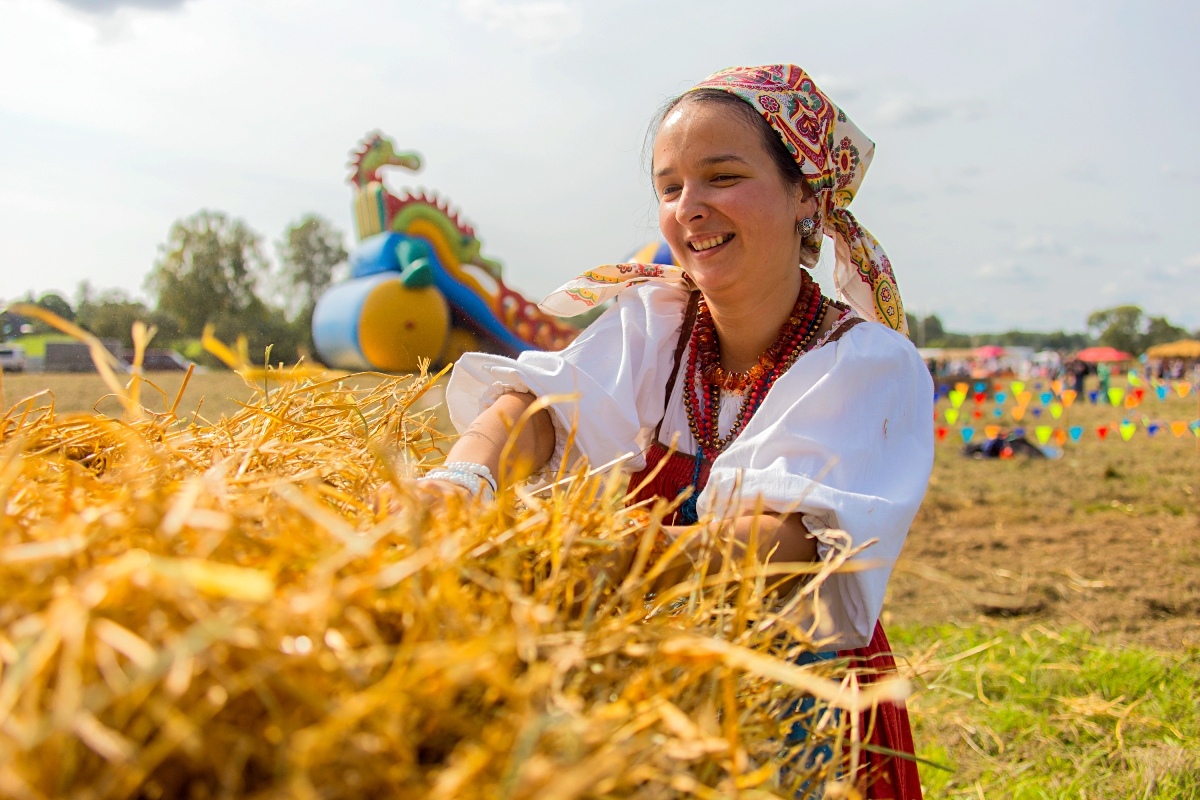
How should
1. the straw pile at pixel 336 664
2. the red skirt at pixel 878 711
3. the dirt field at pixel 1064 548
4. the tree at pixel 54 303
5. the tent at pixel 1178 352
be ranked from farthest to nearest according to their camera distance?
the tent at pixel 1178 352, the dirt field at pixel 1064 548, the tree at pixel 54 303, the red skirt at pixel 878 711, the straw pile at pixel 336 664

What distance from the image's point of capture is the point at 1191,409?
15039mm

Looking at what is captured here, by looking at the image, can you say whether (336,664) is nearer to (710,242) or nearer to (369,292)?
(710,242)

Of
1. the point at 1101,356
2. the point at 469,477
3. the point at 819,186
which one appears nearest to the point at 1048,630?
the point at 819,186

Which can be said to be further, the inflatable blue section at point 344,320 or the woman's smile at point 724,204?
the inflatable blue section at point 344,320

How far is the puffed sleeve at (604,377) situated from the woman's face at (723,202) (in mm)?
174

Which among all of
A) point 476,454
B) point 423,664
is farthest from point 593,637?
point 476,454

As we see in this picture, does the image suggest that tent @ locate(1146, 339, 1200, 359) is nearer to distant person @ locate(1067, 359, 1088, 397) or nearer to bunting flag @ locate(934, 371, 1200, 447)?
bunting flag @ locate(934, 371, 1200, 447)

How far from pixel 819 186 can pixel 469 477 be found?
98 centimetres

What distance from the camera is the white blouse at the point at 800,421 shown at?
1.26 m

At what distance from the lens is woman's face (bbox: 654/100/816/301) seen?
5.11ft

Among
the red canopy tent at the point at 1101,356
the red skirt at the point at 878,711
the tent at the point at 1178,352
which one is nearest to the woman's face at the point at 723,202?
the red skirt at the point at 878,711

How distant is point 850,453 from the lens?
1333 millimetres

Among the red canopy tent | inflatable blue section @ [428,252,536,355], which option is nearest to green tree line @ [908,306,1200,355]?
the red canopy tent

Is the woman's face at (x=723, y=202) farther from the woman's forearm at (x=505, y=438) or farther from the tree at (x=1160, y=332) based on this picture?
the tree at (x=1160, y=332)
